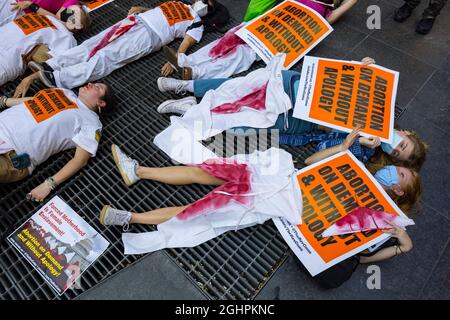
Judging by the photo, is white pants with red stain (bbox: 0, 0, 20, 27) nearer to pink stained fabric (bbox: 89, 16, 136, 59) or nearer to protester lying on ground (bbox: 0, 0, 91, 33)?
protester lying on ground (bbox: 0, 0, 91, 33)

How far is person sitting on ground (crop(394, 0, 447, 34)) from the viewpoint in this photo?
3034 mm

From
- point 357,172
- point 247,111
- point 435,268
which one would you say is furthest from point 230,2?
point 435,268

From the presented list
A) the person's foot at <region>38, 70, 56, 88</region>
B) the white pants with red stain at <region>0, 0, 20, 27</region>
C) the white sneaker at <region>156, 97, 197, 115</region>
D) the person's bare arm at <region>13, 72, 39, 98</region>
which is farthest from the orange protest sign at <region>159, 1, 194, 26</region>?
the white pants with red stain at <region>0, 0, 20, 27</region>

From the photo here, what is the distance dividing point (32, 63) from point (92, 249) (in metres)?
1.53

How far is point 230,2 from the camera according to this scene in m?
3.37

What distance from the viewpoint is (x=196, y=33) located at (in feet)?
9.47

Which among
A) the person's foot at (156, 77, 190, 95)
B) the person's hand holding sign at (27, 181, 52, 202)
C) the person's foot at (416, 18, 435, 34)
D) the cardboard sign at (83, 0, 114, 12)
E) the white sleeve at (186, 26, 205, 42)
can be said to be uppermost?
the cardboard sign at (83, 0, 114, 12)

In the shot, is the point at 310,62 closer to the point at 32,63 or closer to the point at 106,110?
the point at 106,110

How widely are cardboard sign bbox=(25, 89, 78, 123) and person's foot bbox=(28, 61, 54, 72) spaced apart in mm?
363

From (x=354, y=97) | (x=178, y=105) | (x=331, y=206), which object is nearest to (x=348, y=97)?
(x=354, y=97)

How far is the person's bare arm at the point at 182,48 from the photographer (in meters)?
2.74

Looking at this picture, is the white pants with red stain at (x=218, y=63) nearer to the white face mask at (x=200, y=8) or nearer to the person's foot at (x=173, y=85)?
the person's foot at (x=173, y=85)

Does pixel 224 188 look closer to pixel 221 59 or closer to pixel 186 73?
pixel 186 73

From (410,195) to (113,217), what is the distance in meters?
1.72
